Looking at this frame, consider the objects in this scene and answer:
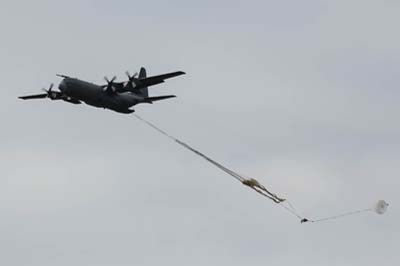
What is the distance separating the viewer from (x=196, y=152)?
70.9 meters

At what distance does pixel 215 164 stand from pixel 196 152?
3404mm

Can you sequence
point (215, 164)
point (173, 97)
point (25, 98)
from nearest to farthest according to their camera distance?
point (215, 164), point (173, 97), point (25, 98)

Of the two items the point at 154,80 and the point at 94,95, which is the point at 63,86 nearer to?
the point at 94,95

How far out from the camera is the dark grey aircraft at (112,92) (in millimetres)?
87438

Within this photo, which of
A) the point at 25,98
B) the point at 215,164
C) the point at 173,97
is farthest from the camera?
the point at 25,98

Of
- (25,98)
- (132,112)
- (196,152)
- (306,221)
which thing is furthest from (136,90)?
(306,221)

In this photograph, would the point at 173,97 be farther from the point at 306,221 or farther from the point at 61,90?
the point at 306,221

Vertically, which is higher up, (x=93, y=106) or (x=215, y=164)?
(x=93, y=106)

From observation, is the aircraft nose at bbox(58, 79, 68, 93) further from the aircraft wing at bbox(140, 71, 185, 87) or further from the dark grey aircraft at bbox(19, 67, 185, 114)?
the aircraft wing at bbox(140, 71, 185, 87)

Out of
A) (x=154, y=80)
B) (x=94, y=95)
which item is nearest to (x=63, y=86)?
(x=94, y=95)

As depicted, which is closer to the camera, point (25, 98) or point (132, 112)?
point (132, 112)

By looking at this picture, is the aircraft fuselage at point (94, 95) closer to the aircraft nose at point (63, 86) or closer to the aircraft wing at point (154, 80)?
the aircraft nose at point (63, 86)

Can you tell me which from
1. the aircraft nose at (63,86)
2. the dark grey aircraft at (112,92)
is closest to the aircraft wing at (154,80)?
the dark grey aircraft at (112,92)

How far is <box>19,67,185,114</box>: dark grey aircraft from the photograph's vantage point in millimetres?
87438
